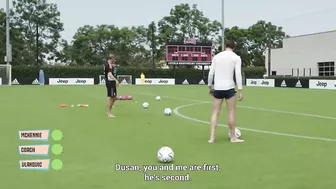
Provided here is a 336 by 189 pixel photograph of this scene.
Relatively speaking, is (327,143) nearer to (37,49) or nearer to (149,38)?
(37,49)

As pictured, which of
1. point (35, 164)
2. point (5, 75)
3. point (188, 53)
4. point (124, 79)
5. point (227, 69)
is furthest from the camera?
point (124, 79)

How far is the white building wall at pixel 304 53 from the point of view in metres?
61.4

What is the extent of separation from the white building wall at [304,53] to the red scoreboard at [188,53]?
1854 centimetres

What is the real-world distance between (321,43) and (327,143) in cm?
5790

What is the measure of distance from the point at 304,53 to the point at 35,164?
63385 mm

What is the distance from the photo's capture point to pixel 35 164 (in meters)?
6.59

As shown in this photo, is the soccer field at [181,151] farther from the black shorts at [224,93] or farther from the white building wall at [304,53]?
the white building wall at [304,53]

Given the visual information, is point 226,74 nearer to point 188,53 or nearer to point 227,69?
point 227,69

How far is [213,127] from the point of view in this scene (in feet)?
28.0

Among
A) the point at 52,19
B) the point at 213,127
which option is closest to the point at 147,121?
the point at 213,127

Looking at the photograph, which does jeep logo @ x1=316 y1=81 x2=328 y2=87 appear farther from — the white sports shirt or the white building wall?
the white sports shirt

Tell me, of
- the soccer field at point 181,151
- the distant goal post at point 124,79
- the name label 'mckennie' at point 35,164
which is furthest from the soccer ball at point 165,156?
the distant goal post at point 124,79

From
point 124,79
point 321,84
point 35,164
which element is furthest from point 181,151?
point 124,79
